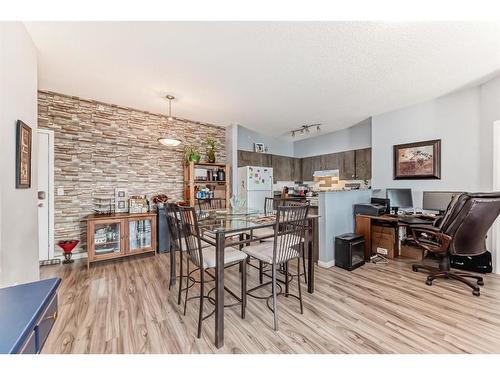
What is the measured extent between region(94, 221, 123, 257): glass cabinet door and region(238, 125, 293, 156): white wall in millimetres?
3114

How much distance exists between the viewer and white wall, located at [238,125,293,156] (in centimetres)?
537

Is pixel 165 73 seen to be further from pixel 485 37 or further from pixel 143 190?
pixel 485 37

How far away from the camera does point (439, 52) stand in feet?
7.36

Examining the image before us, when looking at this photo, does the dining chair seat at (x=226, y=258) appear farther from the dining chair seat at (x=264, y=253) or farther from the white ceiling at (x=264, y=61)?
the white ceiling at (x=264, y=61)

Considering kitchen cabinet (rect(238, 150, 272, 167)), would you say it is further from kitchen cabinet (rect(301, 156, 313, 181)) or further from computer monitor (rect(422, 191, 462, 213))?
computer monitor (rect(422, 191, 462, 213))

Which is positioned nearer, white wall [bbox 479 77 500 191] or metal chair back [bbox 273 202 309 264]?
metal chair back [bbox 273 202 309 264]

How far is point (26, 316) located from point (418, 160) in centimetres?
480

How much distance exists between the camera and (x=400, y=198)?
3.65m

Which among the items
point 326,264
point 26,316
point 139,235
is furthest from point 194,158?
point 26,316

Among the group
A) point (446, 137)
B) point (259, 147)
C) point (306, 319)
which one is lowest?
point (306, 319)

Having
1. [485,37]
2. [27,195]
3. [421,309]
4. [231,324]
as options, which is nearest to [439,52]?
[485,37]

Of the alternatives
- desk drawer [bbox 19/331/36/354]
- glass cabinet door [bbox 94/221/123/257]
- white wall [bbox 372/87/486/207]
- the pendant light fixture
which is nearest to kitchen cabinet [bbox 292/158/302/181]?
white wall [bbox 372/87/486/207]

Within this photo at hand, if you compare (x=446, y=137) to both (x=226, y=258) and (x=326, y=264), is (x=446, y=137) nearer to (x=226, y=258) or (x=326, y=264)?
(x=326, y=264)
